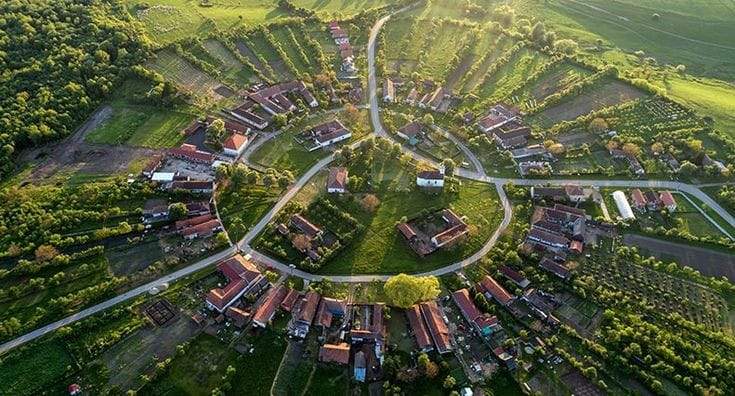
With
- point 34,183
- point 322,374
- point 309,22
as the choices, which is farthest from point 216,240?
point 309,22

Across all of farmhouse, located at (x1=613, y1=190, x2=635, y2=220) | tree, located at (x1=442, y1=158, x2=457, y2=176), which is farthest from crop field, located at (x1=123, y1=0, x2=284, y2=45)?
farmhouse, located at (x1=613, y1=190, x2=635, y2=220)

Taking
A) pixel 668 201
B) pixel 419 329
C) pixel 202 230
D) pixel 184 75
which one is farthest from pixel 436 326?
pixel 184 75

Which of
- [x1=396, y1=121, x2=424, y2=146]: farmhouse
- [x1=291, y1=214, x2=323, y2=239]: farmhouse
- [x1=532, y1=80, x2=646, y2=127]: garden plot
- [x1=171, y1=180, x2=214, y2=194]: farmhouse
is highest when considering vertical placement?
[x1=532, y1=80, x2=646, y2=127]: garden plot

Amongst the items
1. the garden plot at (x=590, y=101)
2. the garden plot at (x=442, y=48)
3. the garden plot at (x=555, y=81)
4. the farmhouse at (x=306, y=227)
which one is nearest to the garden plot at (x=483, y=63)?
the garden plot at (x=442, y=48)

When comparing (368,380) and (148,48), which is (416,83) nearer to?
(148,48)

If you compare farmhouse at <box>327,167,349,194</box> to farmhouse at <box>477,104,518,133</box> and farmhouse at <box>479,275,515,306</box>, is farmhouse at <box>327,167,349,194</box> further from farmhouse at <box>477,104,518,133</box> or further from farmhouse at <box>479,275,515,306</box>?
farmhouse at <box>477,104,518,133</box>

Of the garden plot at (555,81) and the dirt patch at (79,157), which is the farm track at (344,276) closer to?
the garden plot at (555,81)
